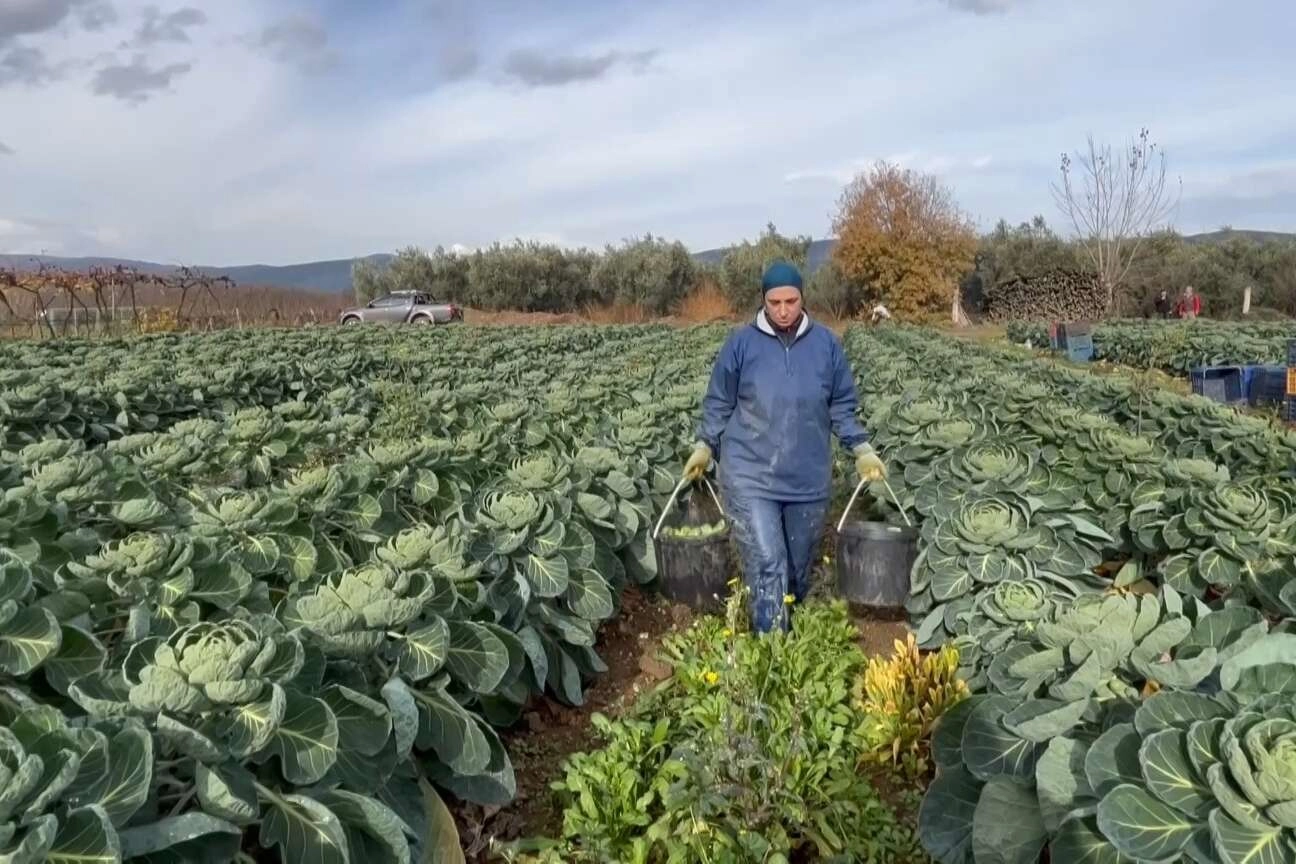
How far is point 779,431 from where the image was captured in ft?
13.5

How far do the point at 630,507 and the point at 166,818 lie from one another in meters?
2.98

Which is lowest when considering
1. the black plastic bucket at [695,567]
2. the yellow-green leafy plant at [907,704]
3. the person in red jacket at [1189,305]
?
the yellow-green leafy plant at [907,704]

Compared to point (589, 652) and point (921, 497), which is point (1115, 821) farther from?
point (921, 497)

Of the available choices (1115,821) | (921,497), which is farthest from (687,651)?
(1115,821)

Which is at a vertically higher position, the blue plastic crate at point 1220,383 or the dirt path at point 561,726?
the blue plastic crate at point 1220,383

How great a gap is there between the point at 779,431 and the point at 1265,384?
956cm

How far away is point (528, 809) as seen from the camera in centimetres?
304

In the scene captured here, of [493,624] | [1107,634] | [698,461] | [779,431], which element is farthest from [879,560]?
[1107,634]

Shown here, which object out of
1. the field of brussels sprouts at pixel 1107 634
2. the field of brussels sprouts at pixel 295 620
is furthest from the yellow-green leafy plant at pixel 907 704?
the field of brussels sprouts at pixel 295 620

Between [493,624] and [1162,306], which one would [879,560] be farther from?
[1162,306]

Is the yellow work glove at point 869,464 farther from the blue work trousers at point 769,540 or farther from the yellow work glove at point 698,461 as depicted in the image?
the yellow work glove at point 698,461

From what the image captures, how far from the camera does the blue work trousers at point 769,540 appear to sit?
413 centimetres

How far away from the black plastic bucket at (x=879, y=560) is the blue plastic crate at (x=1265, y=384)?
8.58 metres

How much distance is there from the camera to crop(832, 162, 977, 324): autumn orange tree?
114ft
